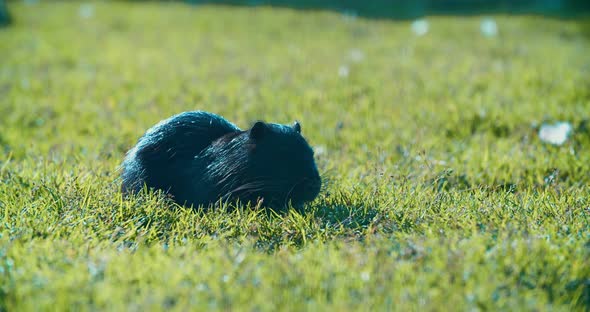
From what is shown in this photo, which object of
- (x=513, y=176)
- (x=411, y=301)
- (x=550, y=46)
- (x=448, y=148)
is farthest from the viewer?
(x=550, y=46)

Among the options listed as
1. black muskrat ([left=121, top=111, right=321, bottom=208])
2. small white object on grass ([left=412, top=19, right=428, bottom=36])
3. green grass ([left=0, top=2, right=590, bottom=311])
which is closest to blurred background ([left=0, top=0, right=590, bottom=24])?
→ small white object on grass ([left=412, top=19, right=428, bottom=36])

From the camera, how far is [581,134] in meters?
5.30

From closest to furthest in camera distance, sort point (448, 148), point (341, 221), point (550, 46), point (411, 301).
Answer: point (411, 301), point (341, 221), point (448, 148), point (550, 46)

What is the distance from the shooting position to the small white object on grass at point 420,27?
1206 centimetres

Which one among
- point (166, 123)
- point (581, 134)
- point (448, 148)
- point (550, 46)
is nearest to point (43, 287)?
point (166, 123)

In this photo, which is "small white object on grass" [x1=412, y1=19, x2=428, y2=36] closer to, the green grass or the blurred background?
the blurred background

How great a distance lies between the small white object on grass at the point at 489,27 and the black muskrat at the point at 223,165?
9.16 meters

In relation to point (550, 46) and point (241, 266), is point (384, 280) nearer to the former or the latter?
point (241, 266)

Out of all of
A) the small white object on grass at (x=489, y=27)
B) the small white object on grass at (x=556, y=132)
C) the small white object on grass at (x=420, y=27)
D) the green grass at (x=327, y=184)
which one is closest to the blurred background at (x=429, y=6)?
the small white object on grass at (x=420, y=27)

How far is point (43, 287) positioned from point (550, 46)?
381 inches

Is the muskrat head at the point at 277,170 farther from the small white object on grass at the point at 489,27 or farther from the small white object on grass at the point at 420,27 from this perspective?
the small white object on grass at the point at 489,27

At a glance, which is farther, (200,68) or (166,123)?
(200,68)

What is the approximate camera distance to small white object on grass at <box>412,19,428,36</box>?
1206cm

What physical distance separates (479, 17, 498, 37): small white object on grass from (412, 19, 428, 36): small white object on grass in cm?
108
